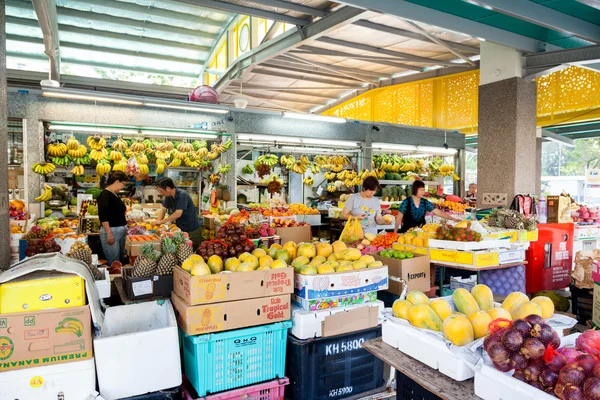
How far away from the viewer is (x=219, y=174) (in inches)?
339

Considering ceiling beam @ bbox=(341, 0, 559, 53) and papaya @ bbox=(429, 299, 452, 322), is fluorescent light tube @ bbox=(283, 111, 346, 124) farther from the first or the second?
papaya @ bbox=(429, 299, 452, 322)

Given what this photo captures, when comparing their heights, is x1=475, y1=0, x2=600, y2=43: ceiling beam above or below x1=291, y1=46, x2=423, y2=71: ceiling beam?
below

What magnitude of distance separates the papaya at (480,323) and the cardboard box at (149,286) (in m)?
2.23

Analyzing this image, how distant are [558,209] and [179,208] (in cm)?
617

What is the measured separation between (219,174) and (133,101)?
227cm

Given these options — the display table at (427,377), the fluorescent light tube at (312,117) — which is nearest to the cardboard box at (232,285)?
the display table at (427,377)

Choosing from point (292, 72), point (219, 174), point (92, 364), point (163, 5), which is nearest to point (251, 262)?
point (92, 364)

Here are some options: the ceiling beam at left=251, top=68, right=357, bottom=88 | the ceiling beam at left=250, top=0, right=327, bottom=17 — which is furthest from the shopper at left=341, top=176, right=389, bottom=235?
the ceiling beam at left=251, top=68, right=357, bottom=88

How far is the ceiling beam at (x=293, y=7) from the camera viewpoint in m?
6.17

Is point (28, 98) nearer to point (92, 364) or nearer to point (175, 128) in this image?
point (175, 128)

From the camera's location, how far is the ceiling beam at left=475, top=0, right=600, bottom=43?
4.56 meters

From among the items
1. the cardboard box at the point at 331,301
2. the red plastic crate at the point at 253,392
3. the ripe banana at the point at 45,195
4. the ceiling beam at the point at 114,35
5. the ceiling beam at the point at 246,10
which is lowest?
the red plastic crate at the point at 253,392

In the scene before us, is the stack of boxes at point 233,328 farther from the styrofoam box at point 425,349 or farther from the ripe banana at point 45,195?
the ripe banana at point 45,195

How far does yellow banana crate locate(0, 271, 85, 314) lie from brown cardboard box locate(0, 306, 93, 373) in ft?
0.18
